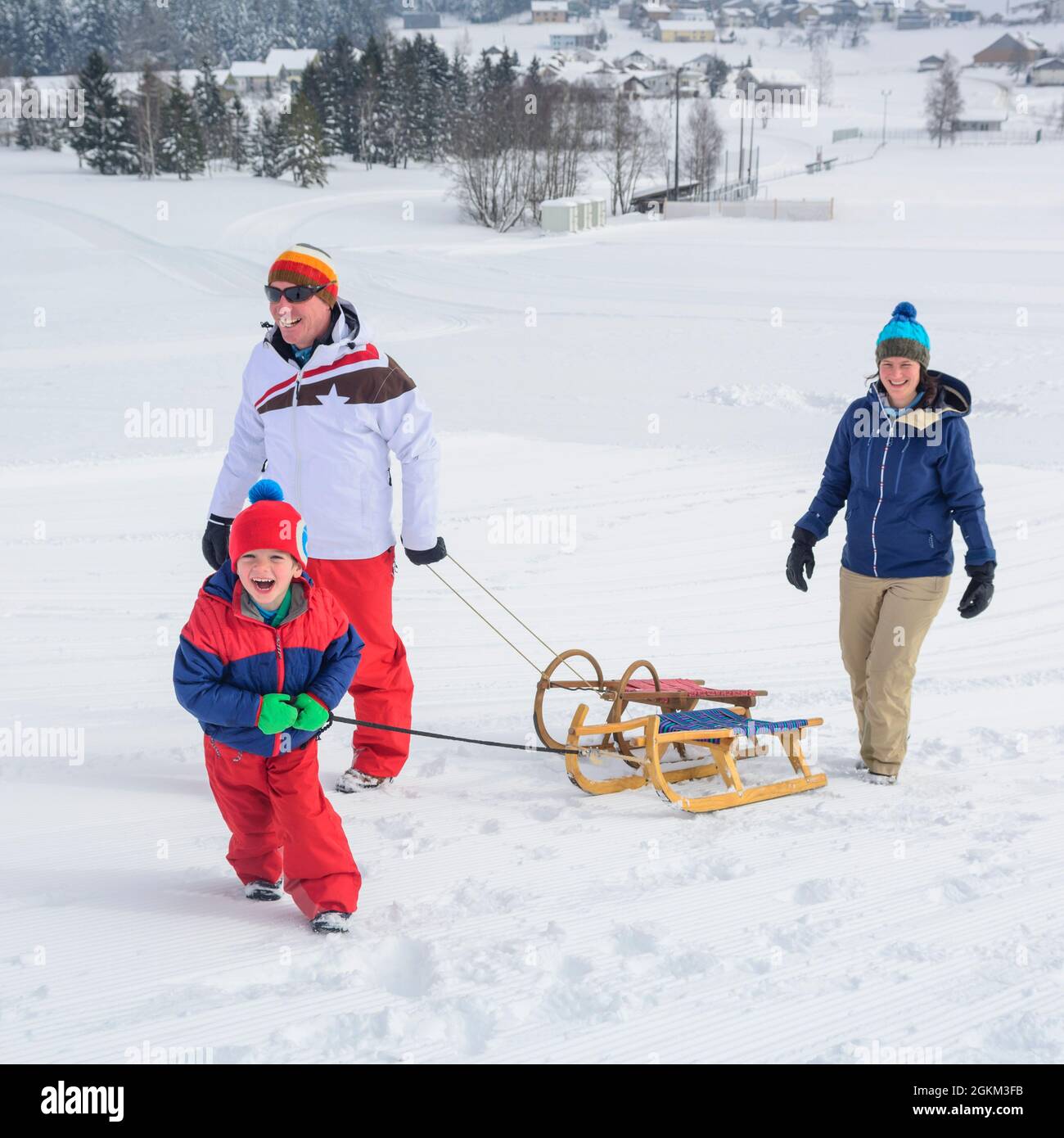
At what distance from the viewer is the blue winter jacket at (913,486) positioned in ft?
13.8

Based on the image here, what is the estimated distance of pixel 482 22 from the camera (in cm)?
16375

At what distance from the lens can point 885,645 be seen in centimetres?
437

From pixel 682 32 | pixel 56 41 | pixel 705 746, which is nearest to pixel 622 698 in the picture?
pixel 705 746

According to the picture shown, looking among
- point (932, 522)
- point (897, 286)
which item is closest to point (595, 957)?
point (932, 522)

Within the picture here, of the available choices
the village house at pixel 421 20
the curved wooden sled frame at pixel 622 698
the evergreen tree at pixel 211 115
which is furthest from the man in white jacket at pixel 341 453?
the village house at pixel 421 20

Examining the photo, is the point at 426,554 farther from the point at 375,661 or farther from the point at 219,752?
the point at 219,752

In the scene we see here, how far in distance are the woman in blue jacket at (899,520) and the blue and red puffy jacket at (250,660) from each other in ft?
6.72

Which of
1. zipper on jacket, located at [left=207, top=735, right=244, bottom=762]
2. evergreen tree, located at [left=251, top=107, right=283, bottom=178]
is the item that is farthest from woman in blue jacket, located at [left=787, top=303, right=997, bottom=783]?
evergreen tree, located at [left=251, top=107, right=283, bottom=178]

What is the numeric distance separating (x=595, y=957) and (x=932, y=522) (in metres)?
2.12

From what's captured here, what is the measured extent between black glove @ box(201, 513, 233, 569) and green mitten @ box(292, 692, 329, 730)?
1171mm

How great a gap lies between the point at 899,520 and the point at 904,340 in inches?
26.2

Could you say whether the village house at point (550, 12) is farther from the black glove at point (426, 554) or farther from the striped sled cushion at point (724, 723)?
the striped sled cushion at point (724, 723)

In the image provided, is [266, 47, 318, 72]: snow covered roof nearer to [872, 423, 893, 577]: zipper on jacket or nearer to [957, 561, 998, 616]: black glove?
[872, 423, 893, 577]: zipper on jacket
